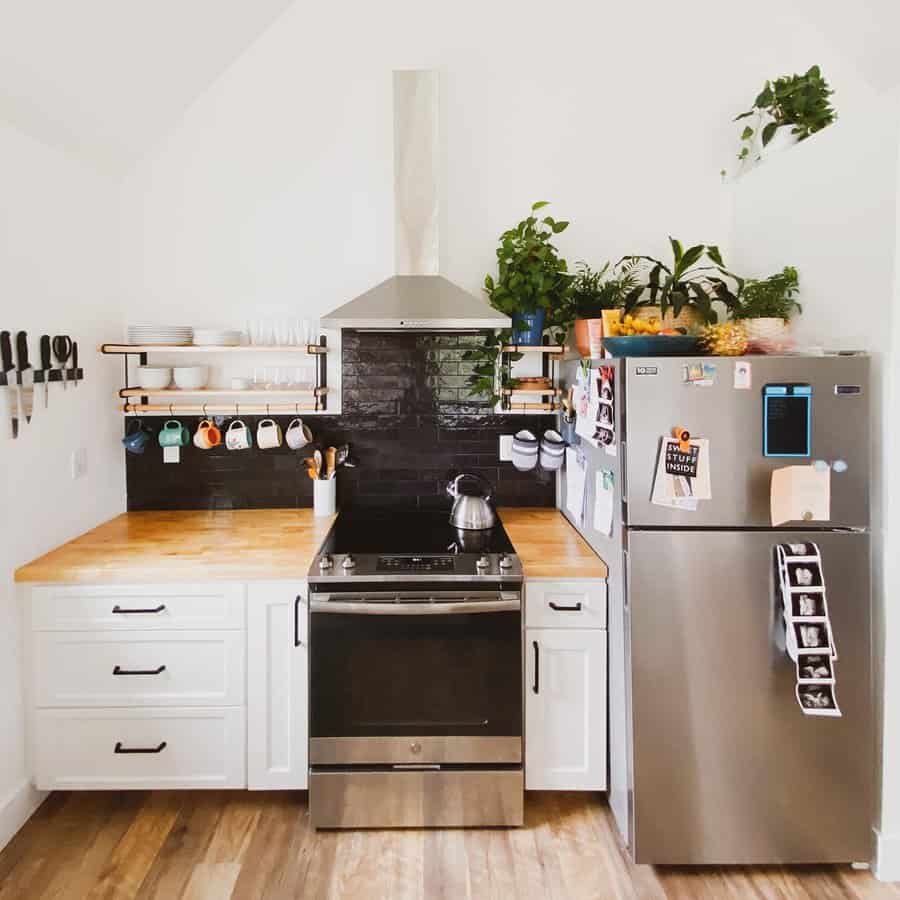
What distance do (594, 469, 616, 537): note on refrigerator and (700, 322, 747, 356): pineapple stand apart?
0.50 meters

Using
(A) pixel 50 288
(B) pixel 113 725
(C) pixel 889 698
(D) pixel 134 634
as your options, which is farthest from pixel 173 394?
(C) pixel 889 698

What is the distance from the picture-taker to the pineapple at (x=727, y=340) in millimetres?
2303

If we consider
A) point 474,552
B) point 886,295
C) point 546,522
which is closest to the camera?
point 886,295

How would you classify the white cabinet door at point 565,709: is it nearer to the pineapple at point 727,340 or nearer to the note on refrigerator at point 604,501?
the note on refrigerator at point 604,501

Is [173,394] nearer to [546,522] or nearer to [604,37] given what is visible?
[546,522]

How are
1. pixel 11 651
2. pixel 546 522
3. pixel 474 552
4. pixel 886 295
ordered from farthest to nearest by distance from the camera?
pixel 546 522
pixel 474 552
pixel 11 651
pixel 886 295

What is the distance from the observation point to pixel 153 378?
3.05 metres

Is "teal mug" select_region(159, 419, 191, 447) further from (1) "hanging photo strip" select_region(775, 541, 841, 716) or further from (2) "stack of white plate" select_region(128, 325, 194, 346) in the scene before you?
(1) "hanging photo strip" select_region(775, 541, 841, 716)

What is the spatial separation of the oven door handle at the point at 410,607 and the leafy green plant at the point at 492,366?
3.20 feet

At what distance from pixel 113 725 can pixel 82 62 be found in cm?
211

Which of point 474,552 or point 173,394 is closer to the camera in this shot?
point 474,552

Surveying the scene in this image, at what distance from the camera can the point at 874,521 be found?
222cm

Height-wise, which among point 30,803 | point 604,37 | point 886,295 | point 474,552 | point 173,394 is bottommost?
point 30,803

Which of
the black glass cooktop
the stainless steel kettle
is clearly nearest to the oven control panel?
the black glass cooktop
